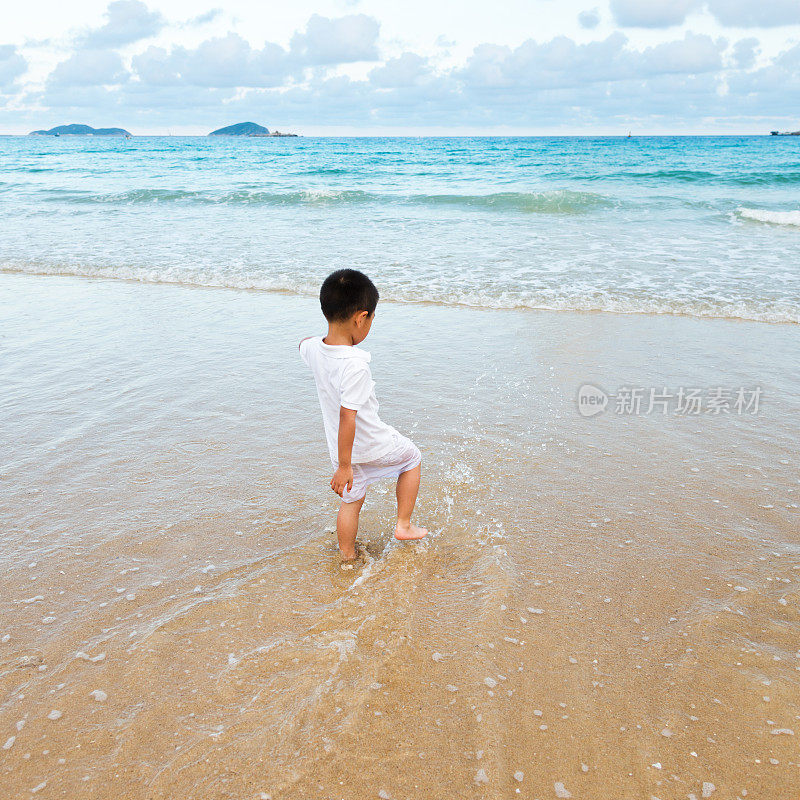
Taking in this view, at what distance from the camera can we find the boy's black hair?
7.81ft

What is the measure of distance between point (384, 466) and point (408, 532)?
1.09 feet

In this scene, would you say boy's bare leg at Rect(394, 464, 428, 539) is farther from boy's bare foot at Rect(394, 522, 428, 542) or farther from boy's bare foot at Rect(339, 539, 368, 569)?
boy's bare foot at Rect(339, 539, 368, 569)

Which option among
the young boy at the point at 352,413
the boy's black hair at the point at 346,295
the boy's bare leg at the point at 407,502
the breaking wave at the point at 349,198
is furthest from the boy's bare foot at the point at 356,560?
the breaking wave at the point at 349,198

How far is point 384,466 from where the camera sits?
2777 mm

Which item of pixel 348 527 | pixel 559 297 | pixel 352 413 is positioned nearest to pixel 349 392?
pixel 352 413

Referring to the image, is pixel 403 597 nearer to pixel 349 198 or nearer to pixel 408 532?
pixel 408 532

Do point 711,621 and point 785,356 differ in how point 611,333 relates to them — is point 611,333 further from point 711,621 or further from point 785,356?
point 711,621

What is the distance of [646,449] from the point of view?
3.77m

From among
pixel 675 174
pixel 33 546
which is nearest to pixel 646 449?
pixel 33 546

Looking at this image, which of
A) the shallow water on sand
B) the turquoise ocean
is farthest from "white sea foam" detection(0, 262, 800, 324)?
the shallow water on sand

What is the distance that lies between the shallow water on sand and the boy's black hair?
3.63 ft

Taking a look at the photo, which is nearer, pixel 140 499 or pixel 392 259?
pixel 140 499

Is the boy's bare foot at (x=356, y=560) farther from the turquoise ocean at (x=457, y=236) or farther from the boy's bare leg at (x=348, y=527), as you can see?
the turquoise ocean at (x=457, y=236)

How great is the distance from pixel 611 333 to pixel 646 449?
2.53m
